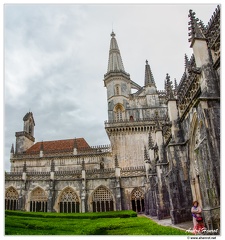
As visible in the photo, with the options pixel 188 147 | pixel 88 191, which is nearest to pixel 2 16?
pixel 188 147

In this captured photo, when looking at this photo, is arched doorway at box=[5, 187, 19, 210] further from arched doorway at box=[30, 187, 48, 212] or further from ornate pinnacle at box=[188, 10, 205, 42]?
ornate pinnacle at box=[188, 10, 205, 42]

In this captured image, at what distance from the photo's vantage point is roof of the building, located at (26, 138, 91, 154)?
4531cm

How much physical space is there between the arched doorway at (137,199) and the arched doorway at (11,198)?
1560 cm

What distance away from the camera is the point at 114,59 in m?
48.8

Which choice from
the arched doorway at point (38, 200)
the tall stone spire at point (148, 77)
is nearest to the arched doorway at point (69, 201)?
the arched doorway at point (38, 200)

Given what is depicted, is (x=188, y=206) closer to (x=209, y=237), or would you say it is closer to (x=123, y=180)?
(x=209, y=237)

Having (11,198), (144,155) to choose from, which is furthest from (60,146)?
(144,155)

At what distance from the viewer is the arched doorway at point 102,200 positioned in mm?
34625

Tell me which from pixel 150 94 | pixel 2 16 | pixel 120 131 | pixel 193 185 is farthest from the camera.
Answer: pixel 150 94

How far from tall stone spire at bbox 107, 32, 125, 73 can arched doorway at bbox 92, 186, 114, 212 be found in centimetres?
2245

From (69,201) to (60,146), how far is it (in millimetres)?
14658

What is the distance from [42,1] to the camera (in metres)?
12.4

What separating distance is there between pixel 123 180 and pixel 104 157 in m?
8.35

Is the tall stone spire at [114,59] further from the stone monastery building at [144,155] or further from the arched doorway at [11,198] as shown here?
the arched doorway at [11,198]
